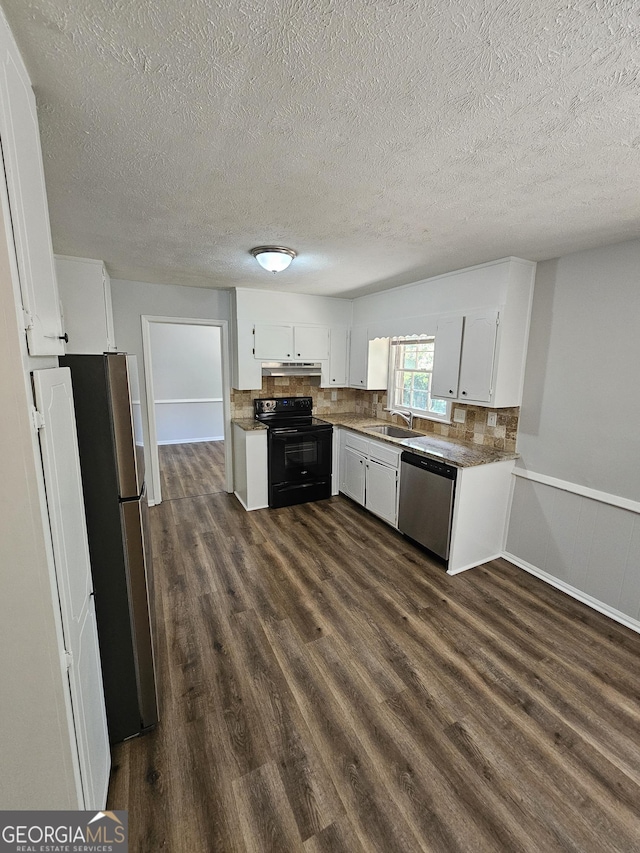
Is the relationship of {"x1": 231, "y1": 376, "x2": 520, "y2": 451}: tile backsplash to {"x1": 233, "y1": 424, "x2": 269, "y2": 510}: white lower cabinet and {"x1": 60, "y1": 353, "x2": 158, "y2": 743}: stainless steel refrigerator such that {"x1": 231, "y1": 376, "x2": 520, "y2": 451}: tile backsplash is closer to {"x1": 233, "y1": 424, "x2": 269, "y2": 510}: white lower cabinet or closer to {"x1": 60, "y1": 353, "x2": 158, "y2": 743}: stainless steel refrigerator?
{"x1": 233, "y1": 424, "x2": 269, "y2": 510}: white lower cabinet

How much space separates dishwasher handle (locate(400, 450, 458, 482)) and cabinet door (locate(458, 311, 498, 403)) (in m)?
0.61

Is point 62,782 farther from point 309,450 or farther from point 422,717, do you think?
point 309,450

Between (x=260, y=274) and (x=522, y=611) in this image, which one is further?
Answer: (x=260, y=274)

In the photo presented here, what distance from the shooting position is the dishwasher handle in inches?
109

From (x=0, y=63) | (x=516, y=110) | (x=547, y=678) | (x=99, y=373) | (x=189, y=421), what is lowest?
(x=547, y=678)

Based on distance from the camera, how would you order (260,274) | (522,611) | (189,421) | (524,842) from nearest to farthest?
(524,842), (522,611), (260,274), (189,421)

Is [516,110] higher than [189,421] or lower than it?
higher

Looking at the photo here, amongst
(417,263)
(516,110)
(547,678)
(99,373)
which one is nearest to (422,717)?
(547,678)

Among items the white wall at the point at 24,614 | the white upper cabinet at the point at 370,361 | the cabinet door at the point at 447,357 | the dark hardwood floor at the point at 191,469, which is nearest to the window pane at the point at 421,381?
the white upper cabinet at the point at 370,361

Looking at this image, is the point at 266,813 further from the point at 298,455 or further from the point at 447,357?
the point at 447,357

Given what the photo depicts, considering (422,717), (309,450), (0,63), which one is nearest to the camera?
(0,63)

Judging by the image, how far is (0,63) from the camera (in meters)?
0.72

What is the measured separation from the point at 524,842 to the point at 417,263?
3.22 metres

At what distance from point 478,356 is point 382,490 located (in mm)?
1554
